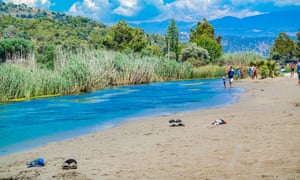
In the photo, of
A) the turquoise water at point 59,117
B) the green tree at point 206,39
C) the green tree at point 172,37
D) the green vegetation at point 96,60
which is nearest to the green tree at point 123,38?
the green vegetation at point 96,60

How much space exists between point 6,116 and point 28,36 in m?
70.2

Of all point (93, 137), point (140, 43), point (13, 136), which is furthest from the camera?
point (140, 43)

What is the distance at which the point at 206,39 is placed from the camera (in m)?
86.6

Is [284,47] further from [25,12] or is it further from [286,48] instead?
[25,12]

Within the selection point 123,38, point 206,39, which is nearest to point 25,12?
point 206,39

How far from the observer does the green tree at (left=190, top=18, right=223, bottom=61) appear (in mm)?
85469

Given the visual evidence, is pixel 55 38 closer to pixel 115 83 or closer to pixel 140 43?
pixel 140 43

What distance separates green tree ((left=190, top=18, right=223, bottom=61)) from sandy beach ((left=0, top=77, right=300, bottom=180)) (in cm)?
6832

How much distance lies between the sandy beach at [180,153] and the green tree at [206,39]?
68318mm

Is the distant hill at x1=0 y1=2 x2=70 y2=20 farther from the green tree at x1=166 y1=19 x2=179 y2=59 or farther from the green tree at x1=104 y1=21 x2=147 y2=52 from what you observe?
the green tree at x1=104 y1=21 x2=147 y2=52

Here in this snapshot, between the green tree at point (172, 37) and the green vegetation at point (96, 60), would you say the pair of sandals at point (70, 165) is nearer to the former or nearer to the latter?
the green vegetation at point (96, 60)

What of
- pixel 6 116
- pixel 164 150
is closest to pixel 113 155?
pixel 164 150

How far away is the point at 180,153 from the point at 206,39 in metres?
76.9

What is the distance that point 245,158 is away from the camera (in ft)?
33.1
